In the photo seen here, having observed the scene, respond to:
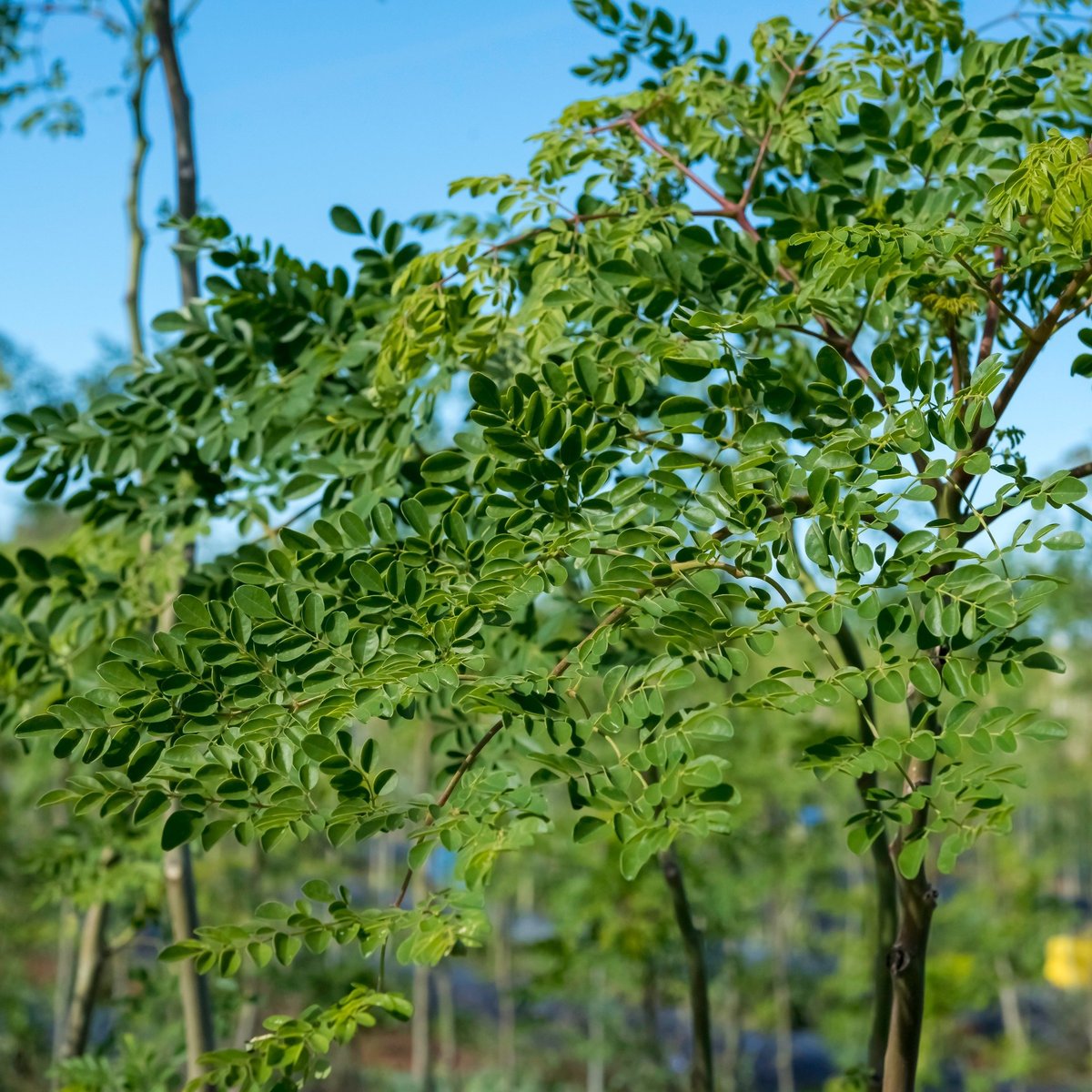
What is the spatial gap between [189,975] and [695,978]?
118 centimetres

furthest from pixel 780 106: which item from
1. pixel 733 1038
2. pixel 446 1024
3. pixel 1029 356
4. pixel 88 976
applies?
pixel 446 1024

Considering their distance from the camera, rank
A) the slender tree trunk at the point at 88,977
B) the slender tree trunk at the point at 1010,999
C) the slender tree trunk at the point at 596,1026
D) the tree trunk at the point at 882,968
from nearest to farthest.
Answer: the tree trunk at the point at 882,968
the slender tree trunk at the point at 88,977
the slender tree trunk at the point at 596,1026
the slender tree trunk at the point at 1010,999

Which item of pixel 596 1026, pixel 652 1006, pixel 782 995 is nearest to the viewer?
pixel 652 1006

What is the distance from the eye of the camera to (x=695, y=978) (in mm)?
2412

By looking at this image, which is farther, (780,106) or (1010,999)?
(1010,999)

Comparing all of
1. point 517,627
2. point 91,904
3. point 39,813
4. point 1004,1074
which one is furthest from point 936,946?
point 517,627

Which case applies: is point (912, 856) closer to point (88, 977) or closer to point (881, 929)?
point (881, 929)

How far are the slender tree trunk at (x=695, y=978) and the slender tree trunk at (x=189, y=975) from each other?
1.14 meters

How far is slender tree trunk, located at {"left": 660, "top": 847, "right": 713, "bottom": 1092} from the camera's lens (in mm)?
2412

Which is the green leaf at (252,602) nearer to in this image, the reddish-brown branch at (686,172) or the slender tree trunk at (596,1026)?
the reddish-brown branch at (686,172)

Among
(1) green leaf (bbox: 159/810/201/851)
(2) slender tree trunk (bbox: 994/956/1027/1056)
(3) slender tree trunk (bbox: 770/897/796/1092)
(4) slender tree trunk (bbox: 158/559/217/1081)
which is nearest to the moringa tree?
(1) green leaf (bbox: 159/810/201/851)

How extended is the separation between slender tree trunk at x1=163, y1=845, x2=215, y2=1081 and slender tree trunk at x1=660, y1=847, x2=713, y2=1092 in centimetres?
114

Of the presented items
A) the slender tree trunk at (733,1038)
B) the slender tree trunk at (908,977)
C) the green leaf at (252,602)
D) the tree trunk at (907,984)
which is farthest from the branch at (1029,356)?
the slender tree trunk at (733,1038)

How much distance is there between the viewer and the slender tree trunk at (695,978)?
2412mm
